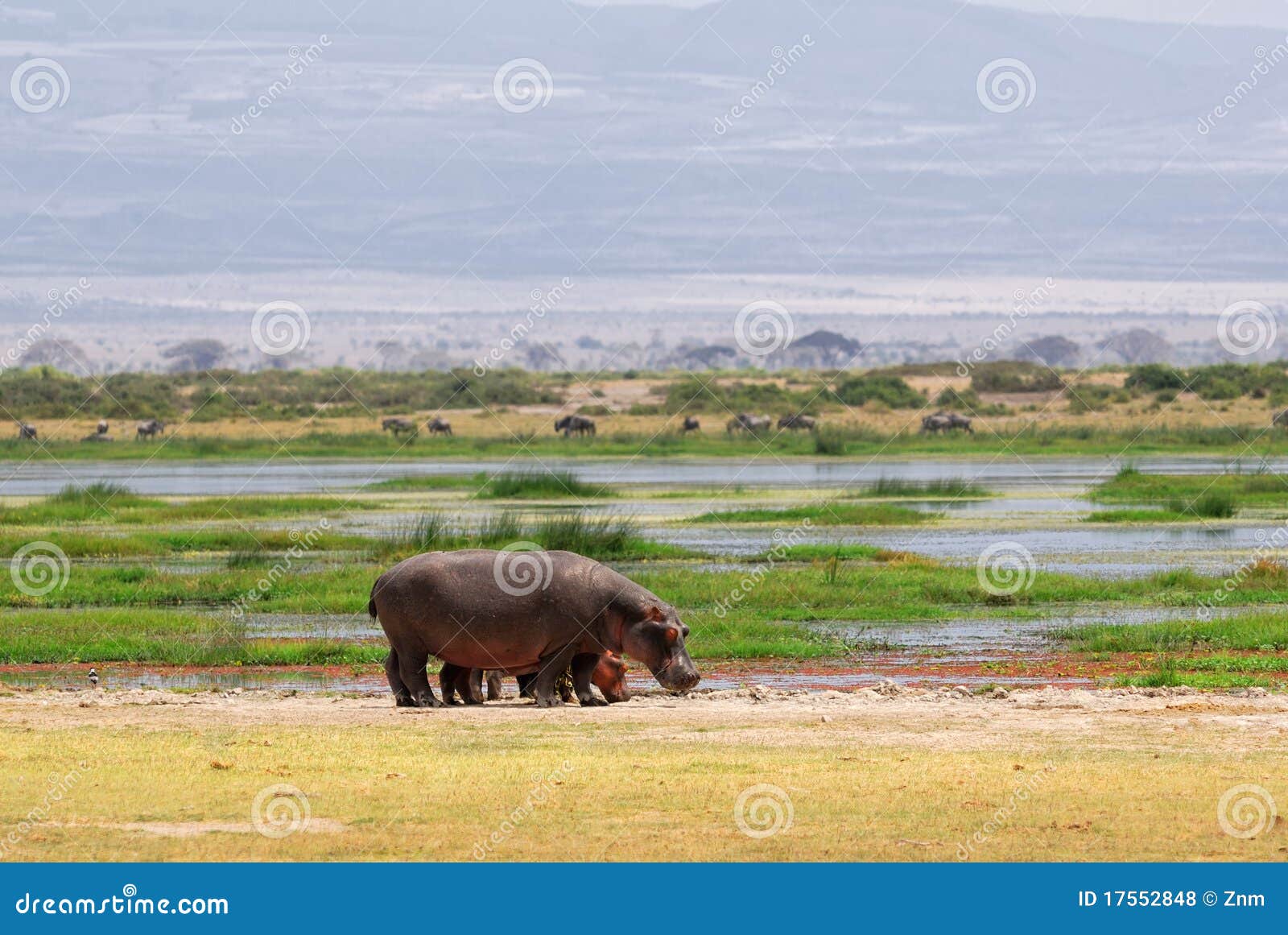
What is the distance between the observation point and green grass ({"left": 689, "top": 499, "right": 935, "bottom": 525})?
122ft

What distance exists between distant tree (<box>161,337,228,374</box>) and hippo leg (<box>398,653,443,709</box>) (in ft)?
532

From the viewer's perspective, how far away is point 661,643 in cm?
1540

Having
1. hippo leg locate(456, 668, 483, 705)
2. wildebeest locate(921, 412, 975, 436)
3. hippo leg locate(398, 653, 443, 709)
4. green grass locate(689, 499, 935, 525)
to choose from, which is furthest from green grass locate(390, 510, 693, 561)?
wildebeest locate(921, 412, 975, 436)

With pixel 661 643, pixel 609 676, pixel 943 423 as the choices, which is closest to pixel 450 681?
pixel 609 676

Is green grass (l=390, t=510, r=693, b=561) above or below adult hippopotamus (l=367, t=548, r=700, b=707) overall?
above

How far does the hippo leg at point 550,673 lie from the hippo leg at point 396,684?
1.14 meters

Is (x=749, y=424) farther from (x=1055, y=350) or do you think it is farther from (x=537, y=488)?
(x=1055, y=350)

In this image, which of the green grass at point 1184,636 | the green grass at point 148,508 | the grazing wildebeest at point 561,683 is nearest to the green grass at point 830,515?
the green grass at point 148,508

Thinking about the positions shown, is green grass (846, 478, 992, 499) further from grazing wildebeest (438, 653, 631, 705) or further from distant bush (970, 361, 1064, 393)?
distant bush (970, 361, 1064, 393)

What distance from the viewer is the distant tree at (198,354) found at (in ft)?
578

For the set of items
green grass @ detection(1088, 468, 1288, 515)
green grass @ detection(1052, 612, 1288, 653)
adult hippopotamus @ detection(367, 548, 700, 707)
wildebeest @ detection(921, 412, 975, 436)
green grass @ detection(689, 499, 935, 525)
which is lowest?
adult hippopotamus @ detection(367, 548, 700, 707)

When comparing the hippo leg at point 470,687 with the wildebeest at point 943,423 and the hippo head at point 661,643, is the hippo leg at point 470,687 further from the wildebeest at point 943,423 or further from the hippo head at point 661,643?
the wildebeest at point 943,423

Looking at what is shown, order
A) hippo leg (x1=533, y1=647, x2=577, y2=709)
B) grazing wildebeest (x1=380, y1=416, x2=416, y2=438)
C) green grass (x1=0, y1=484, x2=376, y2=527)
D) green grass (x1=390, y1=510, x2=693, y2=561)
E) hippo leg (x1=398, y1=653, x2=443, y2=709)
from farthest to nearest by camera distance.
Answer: grazing wildebeest (x1=380, y1=416, x2=416, y2=438), green grass (x1=0, y1=484, x2=376, y2=527), green grass (x1=390, y1=510, x2=693, y2=561), hippo leg (x1=533, y1=647, x2=577, y2=709), hippo leg (x1=398, y1=653, x2=443, y2=709)
